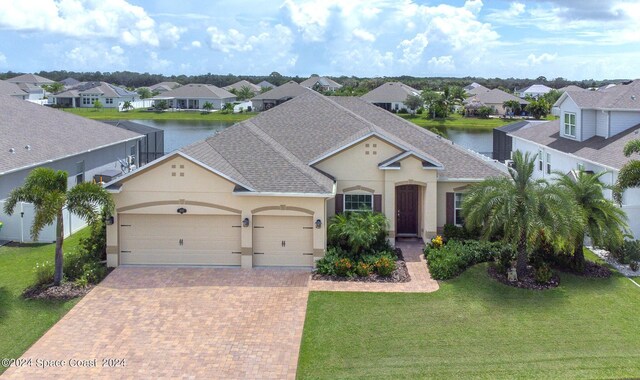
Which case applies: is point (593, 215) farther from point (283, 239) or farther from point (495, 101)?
point (495, 101)

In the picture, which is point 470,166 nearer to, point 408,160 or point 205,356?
point 408,160

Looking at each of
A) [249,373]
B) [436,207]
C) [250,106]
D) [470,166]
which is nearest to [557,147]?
[470,166]

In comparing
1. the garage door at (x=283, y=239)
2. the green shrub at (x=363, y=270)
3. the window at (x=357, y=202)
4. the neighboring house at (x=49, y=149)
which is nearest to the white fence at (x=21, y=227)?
the neighboring house at (x=49, y=149)

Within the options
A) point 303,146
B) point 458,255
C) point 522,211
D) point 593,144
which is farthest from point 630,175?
point 303,146

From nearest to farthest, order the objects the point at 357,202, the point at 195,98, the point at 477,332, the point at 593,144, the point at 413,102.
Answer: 1. the point at 477,332
2. the point at 357,202
3. the point at 593,144
4. the point at 413,102
5. the point at 195,98

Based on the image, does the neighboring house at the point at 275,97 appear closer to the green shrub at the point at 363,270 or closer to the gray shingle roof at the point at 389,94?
the gray shingle roof at the point at 389,94

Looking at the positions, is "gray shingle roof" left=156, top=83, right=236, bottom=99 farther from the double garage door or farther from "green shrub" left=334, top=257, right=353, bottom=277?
"green shrub" left=334, top=257, right=353, bottom=277

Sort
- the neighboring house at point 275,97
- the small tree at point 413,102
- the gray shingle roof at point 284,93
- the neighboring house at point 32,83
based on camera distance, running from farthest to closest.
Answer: the neighboring house at point 32,83, the neighboring house at point 275,97, the gray shingle roof at point 284,93, the small tree at point 413,102
